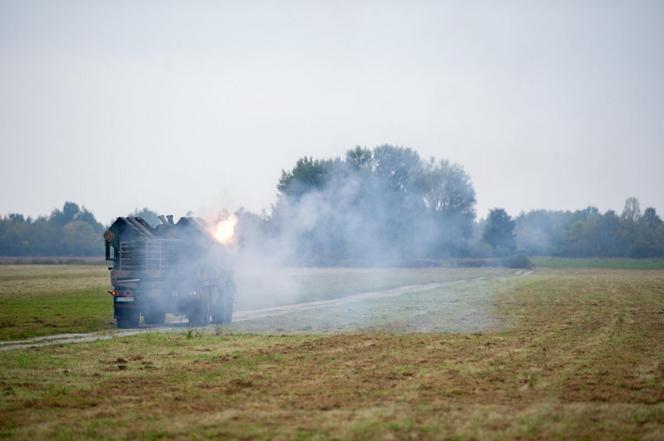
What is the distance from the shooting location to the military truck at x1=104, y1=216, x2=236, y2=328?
27.8 metres

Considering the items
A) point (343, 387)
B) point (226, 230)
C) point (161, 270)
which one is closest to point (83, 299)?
point (226, 230)

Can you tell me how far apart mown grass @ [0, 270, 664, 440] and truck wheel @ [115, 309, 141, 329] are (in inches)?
159

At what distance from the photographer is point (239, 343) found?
2209 centimetres

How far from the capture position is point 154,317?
28781 mm

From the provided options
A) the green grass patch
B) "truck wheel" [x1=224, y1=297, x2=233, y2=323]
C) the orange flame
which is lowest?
the green grass patch

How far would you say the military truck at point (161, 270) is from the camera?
27844 mm

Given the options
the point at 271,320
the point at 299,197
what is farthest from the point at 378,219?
the point at 271,320

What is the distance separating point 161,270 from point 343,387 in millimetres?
15199

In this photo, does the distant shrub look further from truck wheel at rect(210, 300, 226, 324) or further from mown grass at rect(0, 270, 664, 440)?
mown grass at rect(0, 270, 664, 440)

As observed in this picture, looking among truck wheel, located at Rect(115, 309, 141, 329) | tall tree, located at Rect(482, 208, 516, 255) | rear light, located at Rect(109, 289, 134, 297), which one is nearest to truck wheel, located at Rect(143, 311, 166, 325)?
truck wheel, located at Rect(115, 309, 141, 329)

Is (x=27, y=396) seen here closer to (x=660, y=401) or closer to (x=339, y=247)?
(x=660, y=401)

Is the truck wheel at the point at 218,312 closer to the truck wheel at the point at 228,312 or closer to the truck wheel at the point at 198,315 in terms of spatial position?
the truck wheel at the point at 228,312

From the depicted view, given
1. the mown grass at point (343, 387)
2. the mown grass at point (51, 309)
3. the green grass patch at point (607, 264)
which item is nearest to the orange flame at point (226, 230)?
the mown grass at point (51, 309)

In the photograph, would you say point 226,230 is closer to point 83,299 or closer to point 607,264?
point 83,299
